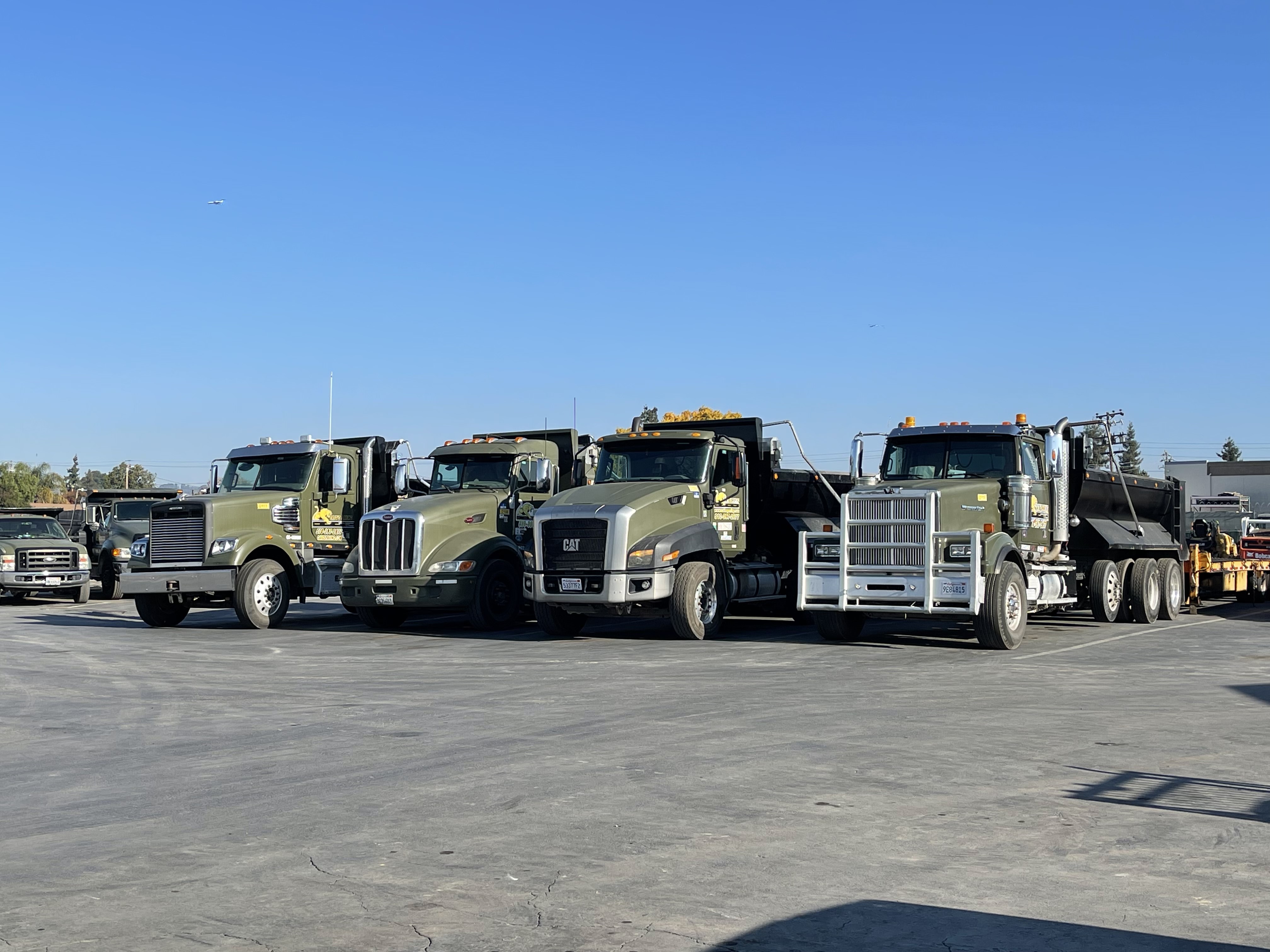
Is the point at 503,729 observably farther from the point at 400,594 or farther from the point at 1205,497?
the point at 1205,497

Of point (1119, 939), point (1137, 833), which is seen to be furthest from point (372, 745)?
point (1119, 939)

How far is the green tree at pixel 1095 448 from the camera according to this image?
20.9 metres

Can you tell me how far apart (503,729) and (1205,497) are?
91.5 ft

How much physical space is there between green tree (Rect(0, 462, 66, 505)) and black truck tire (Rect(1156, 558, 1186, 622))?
100m

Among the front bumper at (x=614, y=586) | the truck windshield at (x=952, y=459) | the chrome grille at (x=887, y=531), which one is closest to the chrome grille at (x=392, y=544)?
the front bumper at (x=614, y=586)

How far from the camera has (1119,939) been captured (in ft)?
17.2

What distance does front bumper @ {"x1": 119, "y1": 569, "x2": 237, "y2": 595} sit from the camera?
21.2 metres

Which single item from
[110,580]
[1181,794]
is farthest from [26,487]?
Answer: [1181,794]

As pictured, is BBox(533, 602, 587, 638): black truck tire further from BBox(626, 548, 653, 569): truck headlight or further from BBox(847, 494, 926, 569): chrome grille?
BBox(847, 494, 926, 569): chrome grille

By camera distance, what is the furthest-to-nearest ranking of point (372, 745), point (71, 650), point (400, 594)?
point (400, 594)
point (71, 650)
point (372, 745)

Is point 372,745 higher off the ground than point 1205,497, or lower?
lower

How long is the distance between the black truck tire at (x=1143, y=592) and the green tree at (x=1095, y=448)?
2.30 meters

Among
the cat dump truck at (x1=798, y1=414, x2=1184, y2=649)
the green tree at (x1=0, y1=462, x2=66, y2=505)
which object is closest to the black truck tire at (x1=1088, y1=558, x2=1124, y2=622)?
the cat dump truck at (x1=798, y1=414, x2=1184, y2=649)

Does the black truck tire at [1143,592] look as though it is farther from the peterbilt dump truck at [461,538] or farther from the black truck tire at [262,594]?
the black truck tire at [262,594]
